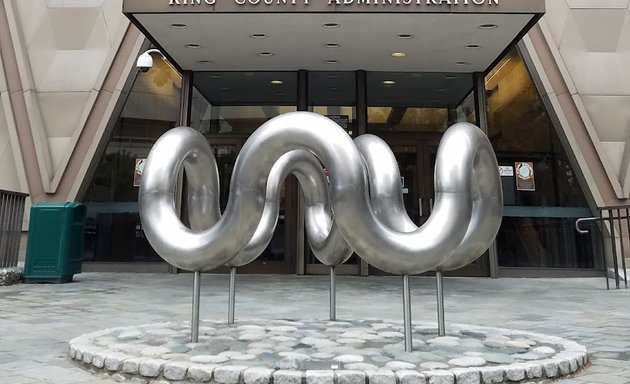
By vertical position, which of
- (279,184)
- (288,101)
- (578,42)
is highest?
(578,42)

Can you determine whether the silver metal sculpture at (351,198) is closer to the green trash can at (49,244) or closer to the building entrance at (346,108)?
the green trash can at (49,244)

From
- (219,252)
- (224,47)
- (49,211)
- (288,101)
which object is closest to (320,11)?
(224,47)

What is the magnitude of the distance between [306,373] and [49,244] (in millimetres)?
8284

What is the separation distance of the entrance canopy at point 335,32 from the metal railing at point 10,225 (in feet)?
13.8

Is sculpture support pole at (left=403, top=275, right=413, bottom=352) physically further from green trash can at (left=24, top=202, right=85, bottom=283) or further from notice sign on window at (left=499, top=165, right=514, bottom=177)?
notice sign on window at (left=499, top=165, right=514, bottom=177)

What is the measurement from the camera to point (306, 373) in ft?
11.3

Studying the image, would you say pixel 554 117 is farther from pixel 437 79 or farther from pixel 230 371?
pixel 230 371

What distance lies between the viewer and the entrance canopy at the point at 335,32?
28.5 feet

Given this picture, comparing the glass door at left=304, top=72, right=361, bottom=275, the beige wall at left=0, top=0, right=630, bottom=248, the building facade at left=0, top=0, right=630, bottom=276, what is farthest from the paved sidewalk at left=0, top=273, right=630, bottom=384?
the glass door at left=304, top=72, right=361, bottom=275

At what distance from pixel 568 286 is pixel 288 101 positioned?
7.48 m

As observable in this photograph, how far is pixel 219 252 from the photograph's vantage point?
4332 mm

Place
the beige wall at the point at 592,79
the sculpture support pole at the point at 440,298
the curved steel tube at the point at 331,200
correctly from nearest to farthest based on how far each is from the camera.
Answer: the curved steel tube at the point at 331,200, the sculpture support pole at the point at 440,298, the beige wall at the point at 592,79

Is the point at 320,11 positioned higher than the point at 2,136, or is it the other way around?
the point at 320,11

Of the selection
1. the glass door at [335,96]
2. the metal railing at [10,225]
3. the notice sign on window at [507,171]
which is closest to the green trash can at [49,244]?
the metal railing at [10,225]
